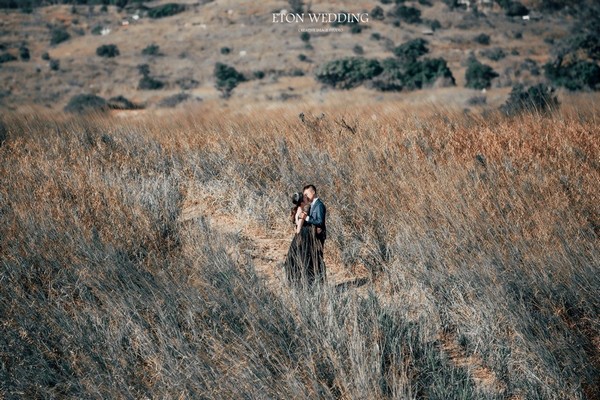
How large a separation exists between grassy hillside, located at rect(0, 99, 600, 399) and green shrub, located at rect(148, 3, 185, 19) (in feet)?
155

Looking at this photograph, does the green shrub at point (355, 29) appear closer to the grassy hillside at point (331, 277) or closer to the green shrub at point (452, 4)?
the green shrub at point (452, 4)

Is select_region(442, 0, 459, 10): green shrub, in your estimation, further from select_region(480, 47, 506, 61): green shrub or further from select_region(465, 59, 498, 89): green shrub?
select_region(465, 59, 498, 89): green shrub

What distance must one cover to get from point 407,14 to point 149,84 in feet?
81.6

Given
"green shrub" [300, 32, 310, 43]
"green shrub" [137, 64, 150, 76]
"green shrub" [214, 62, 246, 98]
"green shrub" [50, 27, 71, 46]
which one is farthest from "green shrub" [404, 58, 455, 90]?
"green shrub" [50, 27, 71, 46]

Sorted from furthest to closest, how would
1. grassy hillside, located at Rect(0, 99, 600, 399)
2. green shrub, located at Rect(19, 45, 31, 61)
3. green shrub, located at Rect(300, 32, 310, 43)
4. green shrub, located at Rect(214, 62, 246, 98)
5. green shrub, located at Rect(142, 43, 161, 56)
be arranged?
1. green shrub, located at Rect(300, 32, 310, 43)
2. green shrub, located at Rect(142, 43, 161, 56)
3. green shrub, located at Rect(19, 45, 31, 61)
4. green shrub, located at Rect(214, 62, 246, 98)
5. grassy hillside, located at Rect(0, 99, 600, 399)

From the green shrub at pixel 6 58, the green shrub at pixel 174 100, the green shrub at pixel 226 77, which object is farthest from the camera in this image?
the green shrub at pixel 6 58

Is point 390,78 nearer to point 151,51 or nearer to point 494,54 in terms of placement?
point 494,54

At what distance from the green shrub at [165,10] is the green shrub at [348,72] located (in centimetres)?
2691

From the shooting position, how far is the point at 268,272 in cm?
552

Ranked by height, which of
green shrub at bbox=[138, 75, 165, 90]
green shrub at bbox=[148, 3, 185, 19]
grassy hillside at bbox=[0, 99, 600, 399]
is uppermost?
grassy hillside at bbox=[0, 99, 600, 399]

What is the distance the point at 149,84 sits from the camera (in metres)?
32.1

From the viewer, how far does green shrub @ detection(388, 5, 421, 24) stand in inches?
1832

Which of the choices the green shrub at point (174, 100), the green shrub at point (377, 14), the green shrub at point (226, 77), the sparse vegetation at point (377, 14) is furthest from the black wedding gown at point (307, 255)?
the green shrub at point (377, 14)

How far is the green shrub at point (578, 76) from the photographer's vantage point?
23.3 metres
